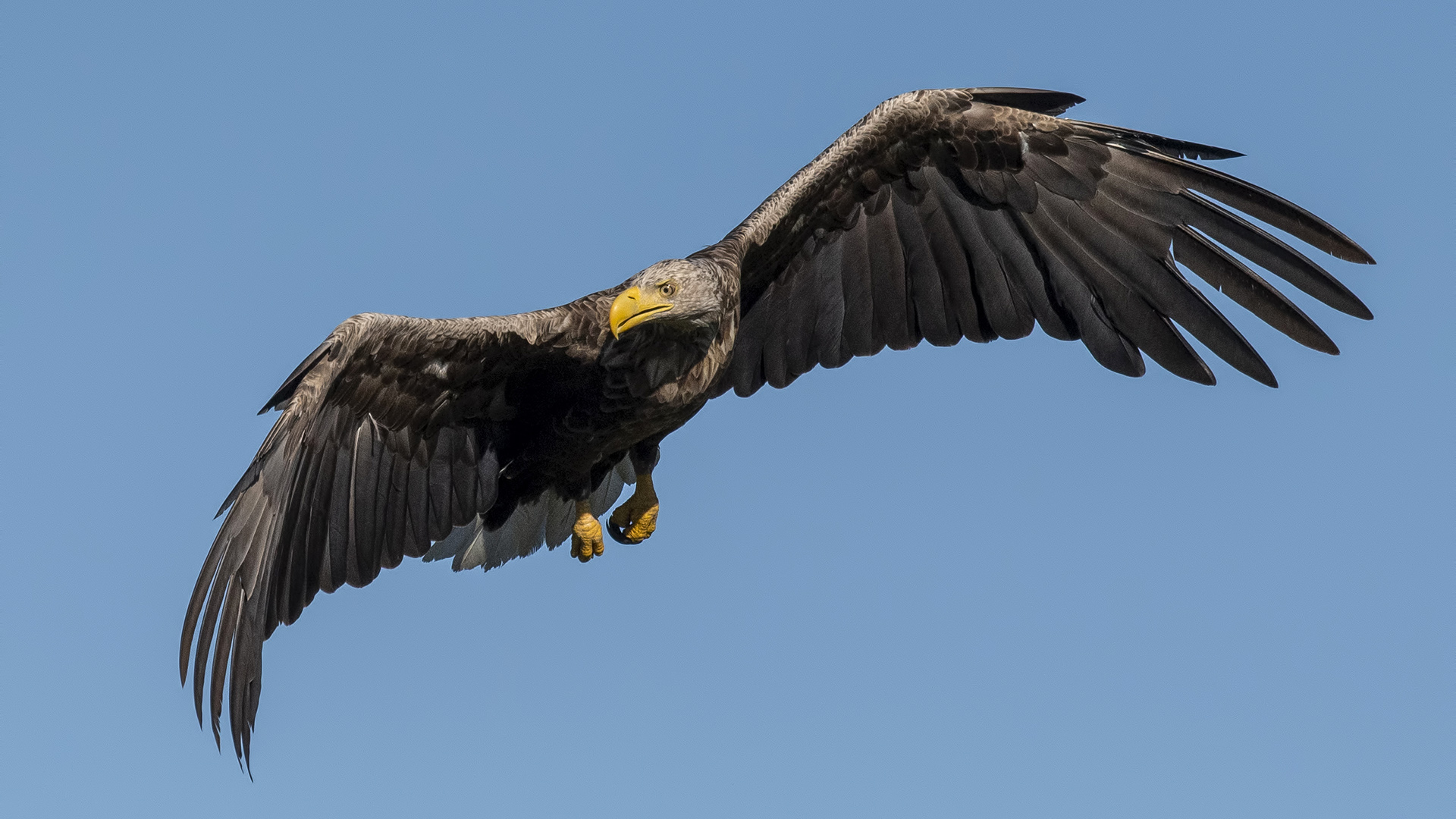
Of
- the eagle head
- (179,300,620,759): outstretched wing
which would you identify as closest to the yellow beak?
the eagle head

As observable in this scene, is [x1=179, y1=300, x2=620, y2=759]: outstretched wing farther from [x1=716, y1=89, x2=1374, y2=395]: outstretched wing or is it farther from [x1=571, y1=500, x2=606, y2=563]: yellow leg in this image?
[x1=716, y1=89, x2=1374, y2=395]: outstretched wing

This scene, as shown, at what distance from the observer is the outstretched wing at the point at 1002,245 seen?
8070 millimetres

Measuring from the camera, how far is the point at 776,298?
29.2 ft

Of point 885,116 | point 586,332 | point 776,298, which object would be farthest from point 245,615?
point 885,116

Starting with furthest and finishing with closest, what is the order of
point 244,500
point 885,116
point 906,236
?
point 906,236, point 885,116, point 244,500

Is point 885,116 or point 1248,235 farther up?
point 885,116

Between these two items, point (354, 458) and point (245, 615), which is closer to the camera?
point (245, 615)

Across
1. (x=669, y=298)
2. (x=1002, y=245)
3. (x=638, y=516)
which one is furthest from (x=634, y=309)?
(x=1002, y=245)

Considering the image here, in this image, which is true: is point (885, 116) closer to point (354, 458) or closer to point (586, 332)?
point (586, 332)

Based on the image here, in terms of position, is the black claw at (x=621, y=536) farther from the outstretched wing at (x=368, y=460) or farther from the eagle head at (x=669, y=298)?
the eagle head at (x=669, y=298)

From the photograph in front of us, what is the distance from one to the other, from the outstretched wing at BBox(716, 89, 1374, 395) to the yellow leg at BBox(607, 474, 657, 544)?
0.70 meters

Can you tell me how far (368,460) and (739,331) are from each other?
2128 millimetres

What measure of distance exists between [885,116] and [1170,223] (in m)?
1.50

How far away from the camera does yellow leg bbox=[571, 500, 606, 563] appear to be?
8.73m
